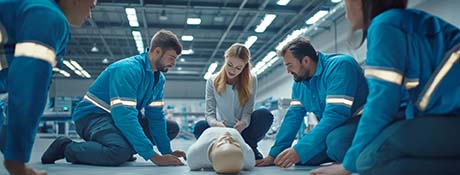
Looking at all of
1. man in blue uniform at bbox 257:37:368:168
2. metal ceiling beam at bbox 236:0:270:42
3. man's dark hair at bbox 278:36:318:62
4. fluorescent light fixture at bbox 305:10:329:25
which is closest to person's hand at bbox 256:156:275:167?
man in blue uniform at bbox 257:37:368:168

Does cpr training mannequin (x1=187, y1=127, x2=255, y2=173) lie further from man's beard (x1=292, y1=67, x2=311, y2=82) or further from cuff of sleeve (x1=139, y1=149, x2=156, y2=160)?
man's beard (x1=292, y1=67, x2=311, y2=82)

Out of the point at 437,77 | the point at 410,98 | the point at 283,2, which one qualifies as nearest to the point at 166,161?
the point at 410,98

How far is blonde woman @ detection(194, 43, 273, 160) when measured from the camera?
3273 mm

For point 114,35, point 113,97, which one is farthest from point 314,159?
point 114,35

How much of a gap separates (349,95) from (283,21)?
10637 millimetres

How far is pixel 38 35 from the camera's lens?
1.36 meters

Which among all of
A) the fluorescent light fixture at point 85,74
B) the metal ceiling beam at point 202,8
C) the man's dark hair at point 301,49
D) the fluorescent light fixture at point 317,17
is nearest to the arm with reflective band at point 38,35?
the man's dark hair at point 301,49

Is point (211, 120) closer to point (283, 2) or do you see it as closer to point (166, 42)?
point (166, 42)

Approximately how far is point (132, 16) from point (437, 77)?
11114 mm

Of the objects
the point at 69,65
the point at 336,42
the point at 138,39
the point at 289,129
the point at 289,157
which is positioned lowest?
the point at 289,157

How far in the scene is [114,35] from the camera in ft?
48.5

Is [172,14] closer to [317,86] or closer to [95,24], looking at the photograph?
[95,24]

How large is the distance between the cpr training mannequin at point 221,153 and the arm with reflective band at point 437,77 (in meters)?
1.11

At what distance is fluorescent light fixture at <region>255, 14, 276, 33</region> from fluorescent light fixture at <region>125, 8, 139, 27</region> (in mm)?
3517
